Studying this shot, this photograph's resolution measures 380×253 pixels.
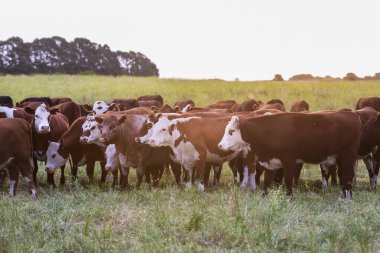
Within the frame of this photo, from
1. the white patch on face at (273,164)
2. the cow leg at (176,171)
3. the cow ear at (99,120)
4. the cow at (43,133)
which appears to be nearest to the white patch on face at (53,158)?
the cow at (43,133)

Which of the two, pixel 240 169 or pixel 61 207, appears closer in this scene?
pixel 61 207

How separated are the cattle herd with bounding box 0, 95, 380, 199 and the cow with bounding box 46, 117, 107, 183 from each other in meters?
0.02

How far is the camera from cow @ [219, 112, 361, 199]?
8203 millimetres

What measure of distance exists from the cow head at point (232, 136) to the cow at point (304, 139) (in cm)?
20

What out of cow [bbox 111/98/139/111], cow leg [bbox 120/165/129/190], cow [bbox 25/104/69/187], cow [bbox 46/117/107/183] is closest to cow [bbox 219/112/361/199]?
cow leg [bbox 120/165/129/190]

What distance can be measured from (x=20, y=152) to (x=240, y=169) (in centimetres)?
445

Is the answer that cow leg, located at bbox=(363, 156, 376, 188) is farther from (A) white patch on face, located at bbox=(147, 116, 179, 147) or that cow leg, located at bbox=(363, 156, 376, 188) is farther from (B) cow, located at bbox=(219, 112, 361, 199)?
(A) white patch on face, located at bbox=(147, 116, 179, 147)

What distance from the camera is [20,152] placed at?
859 cm

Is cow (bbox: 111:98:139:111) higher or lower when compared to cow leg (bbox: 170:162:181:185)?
higher

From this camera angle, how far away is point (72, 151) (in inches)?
409

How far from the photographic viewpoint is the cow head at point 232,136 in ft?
28.9

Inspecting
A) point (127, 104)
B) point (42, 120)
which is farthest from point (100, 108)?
point (42, 120)

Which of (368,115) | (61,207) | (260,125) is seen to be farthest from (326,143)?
(61,207)

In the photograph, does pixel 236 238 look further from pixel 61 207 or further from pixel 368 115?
pixel 368 115
